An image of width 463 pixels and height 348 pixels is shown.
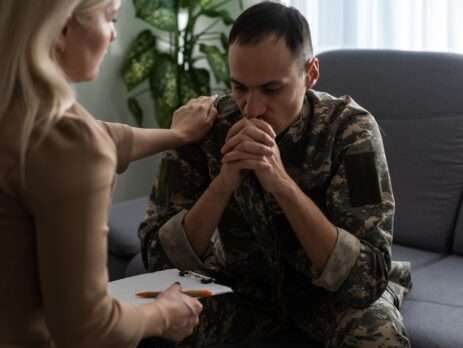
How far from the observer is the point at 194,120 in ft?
6.08

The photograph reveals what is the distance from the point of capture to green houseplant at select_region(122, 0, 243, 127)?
136 inches

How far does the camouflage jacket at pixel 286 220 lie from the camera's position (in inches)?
66.9

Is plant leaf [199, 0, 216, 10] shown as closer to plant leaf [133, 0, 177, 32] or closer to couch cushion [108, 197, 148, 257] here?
plant leaf [133, 0, 177, 32]

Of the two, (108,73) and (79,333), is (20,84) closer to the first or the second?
(79,333)

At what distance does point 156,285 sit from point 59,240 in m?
0.67

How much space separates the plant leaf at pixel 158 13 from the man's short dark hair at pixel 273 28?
170 centimetres

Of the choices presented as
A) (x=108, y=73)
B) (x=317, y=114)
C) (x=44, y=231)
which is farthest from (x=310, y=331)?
(x=108, y=73)

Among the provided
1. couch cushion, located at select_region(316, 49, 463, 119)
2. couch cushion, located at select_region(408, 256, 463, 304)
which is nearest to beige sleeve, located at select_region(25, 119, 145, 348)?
couch cushion, located at select_region(408, 256, 463, 304)

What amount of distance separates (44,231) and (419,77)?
176cm

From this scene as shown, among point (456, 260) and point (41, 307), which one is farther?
point (456, 260)

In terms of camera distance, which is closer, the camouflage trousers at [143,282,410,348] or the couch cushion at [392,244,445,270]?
the camouflage trousers at [143,282,410,348]

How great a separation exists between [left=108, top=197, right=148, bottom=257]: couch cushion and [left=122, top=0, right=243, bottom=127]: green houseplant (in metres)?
0.76

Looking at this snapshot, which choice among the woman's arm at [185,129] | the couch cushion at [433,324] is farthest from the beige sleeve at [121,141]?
the couch cushion at [433,324]

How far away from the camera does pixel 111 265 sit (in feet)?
8.58
